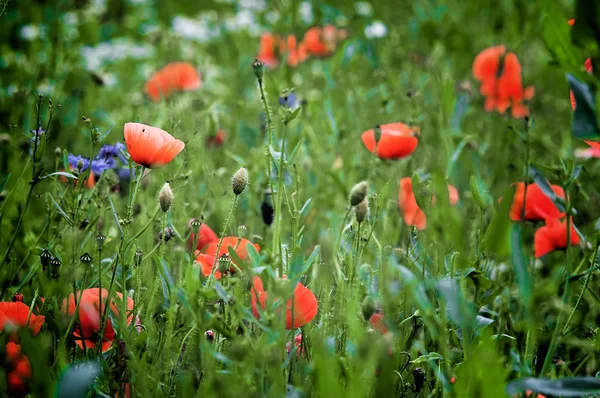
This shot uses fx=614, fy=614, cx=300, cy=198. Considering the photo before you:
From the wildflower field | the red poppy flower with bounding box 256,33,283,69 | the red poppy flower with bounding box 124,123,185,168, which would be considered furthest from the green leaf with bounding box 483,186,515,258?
the red poppy flower with bounding box 256,33,283,69

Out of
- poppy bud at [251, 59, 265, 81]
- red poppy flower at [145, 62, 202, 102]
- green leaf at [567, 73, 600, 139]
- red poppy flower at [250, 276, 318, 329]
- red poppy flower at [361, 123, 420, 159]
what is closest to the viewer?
green leaf at [567, 73, 600, 139]

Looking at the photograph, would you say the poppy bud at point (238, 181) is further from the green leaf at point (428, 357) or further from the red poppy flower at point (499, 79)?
the red poppy flower at point (499, 79)

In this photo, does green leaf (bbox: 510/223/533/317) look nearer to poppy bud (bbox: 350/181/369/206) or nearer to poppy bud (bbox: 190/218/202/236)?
poppy bud (bbox: 350/181/369/206)

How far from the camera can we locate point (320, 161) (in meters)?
1.98

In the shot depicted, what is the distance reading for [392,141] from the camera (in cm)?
139

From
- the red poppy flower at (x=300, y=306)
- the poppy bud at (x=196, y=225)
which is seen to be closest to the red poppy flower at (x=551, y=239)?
the red poppy flower at (x=300, y=306)

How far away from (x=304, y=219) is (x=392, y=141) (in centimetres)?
27

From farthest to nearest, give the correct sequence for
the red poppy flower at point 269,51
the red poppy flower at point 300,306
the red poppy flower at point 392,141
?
the red poppy flower at point 269,51 < the red poppy flower at point 392,141 < the red poppy flower at point 300,306

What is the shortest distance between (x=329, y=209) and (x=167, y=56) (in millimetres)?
1425

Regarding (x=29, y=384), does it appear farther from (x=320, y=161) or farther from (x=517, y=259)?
(x=320, y=161)

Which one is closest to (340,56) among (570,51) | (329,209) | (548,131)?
(329,209)

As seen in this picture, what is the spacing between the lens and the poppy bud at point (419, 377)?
968mm

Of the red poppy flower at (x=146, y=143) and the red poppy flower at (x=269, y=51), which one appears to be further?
the red poppy flower at (x=269, y=51)

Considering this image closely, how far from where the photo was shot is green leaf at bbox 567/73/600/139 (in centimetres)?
77
